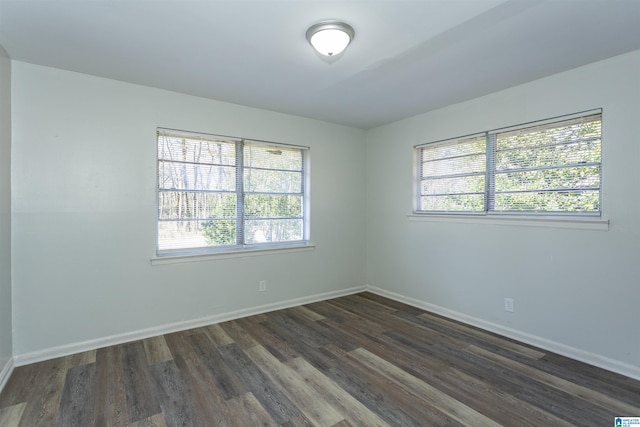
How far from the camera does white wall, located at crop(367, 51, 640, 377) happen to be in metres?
2.48

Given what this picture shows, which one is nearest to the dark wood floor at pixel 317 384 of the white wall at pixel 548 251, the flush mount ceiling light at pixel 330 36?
the white wall at pixel 548 251

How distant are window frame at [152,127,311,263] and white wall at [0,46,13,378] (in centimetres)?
107

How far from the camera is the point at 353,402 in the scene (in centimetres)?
213

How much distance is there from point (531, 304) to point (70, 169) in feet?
14.5

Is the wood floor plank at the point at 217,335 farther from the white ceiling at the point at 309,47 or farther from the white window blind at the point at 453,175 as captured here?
the white window blind at the point at 453,175

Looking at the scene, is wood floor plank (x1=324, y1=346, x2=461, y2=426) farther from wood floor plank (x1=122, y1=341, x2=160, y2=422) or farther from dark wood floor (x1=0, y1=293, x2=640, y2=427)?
wood floor plank (x1=122, y1=341, x2=160, y2=422)

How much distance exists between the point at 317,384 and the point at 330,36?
7.99 feet

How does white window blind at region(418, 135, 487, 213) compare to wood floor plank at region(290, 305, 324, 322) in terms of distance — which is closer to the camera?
white window blind at region(418, 135, 487, 213)

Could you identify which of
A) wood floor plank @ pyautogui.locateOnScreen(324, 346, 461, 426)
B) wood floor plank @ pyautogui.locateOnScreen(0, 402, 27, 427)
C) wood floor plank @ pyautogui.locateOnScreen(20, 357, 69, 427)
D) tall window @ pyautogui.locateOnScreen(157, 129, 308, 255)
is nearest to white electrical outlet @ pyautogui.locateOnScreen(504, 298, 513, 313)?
wood floor plank @ pyautogui.locateOnScreen(324, 346, 461, 426)

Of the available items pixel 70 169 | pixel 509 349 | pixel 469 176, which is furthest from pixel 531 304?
pixel 70 169

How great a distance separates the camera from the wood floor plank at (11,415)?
1.92 m

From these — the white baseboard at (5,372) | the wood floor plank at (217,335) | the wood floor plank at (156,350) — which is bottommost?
the wood floor plank at (156,350)

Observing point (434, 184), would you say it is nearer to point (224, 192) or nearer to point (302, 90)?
point (302, 90)

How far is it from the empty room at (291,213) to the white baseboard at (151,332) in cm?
2
